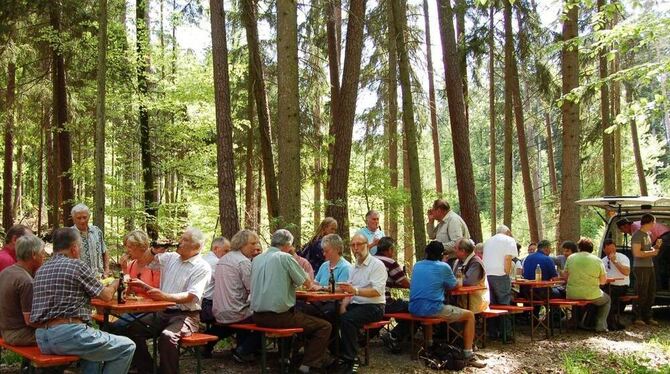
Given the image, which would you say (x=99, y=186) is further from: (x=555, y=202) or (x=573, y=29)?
(x=555, y=202)

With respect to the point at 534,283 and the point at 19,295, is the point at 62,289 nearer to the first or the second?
the point at 19,295

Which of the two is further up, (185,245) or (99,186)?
(99,186)

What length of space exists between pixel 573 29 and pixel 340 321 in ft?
27.8

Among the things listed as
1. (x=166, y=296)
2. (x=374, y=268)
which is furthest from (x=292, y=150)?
(x=166, y=296)

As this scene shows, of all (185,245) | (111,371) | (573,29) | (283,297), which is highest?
(573,29)

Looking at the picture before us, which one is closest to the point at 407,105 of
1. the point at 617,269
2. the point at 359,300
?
the point at 617,269

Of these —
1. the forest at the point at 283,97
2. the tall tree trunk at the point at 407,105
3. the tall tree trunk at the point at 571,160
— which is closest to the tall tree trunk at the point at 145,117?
the forest at the point at 283,97

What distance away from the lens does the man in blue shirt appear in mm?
6945

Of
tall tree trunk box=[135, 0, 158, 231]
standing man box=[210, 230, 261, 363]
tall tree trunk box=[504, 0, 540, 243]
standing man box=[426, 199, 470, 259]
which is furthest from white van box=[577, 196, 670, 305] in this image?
tall tree trunk box=[135, 0, 158, 231]

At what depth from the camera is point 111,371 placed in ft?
15.6

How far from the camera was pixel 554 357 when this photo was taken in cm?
770

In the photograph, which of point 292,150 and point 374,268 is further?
point 292,150

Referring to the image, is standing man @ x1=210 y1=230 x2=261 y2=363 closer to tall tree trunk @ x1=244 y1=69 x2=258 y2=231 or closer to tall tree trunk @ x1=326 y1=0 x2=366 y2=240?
tall tree trunk @ x1=326 y1=0 x2=366 y2=240

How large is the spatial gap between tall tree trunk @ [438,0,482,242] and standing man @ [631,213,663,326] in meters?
2.75
